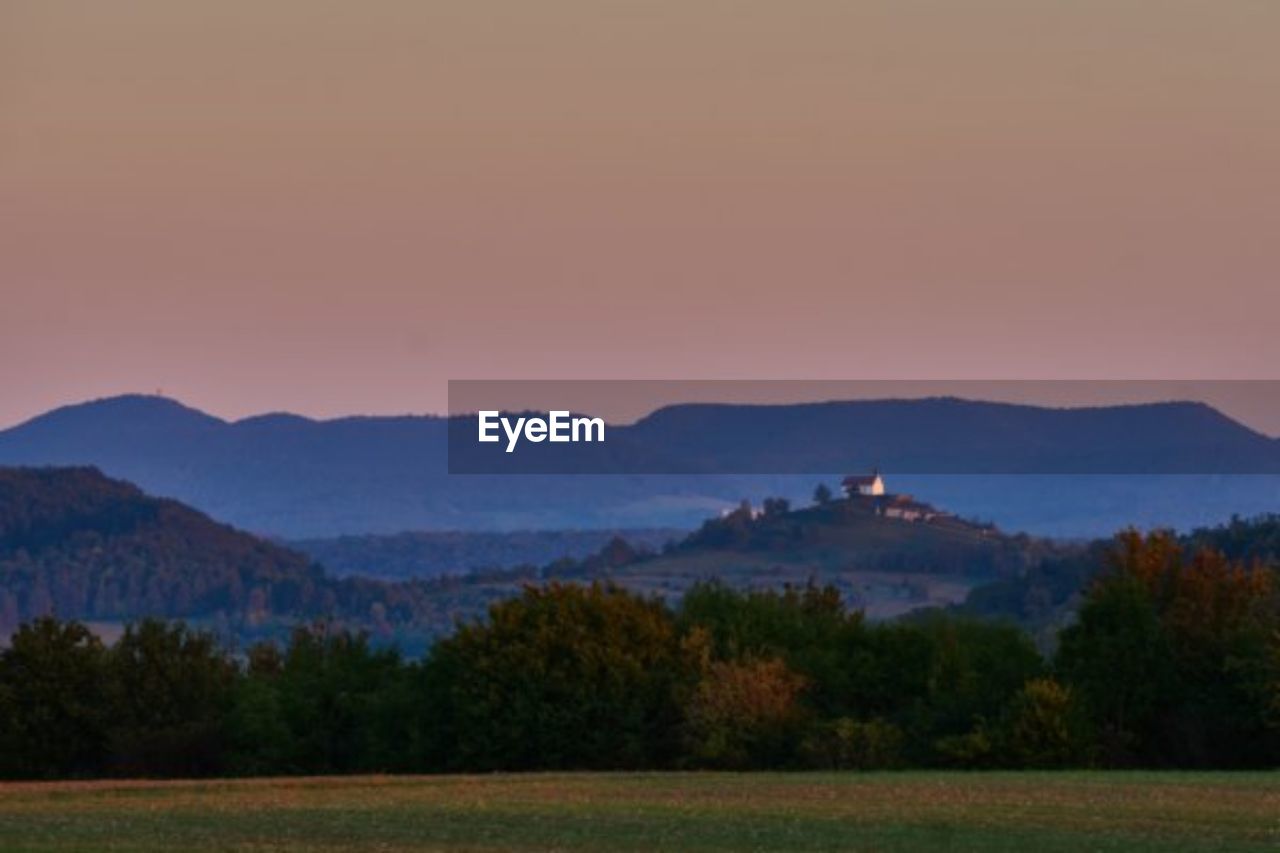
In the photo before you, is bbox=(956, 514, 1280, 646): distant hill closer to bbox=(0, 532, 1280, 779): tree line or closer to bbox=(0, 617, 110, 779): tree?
bbox=(0, 532, 1280, 779): tree line

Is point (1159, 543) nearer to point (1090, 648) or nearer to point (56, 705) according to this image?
Result: point (1090, 648)

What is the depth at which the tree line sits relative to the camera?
68.5 m

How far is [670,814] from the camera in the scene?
138ft

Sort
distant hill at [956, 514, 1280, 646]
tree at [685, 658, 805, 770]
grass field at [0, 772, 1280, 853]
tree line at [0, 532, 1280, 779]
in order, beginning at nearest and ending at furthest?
grass field at [0, 772, 1280, 853]
tree at [685, 658, 805, 770]
tree line at [0, 532, 1280, 779]
distant hill at [956, 514, 1280, 646]

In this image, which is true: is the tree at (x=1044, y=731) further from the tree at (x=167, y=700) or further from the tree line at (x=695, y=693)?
the tree at (x=167, y=700)

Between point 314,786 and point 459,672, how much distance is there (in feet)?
58.5

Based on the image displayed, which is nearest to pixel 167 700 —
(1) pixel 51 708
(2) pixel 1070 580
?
(1) pixel 51 708

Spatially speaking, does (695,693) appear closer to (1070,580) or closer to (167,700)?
(167,700)

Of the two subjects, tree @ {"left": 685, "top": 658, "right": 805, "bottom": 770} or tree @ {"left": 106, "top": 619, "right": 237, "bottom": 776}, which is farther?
tree @ {"left": 106, "top": 619, "right": 237, "bottom": 776}

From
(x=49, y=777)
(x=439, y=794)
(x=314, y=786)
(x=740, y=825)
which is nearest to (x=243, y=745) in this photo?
(x=49, y=777)

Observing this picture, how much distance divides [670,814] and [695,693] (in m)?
28.5

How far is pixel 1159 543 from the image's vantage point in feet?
248

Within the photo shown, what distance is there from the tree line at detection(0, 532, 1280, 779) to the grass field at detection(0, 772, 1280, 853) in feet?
41.9

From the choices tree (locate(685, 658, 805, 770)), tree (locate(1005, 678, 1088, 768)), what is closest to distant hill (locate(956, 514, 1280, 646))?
tree (locate(685, 658, 805, 770))
